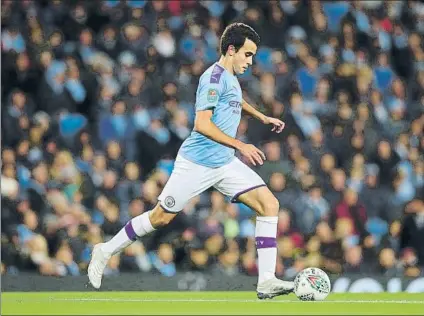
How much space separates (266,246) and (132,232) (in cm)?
122

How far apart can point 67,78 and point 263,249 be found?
7344 millimetres

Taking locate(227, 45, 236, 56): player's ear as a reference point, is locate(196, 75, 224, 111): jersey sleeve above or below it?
below

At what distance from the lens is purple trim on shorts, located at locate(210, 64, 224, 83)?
33.7 ft

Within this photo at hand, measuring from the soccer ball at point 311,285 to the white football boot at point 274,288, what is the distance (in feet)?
0.25

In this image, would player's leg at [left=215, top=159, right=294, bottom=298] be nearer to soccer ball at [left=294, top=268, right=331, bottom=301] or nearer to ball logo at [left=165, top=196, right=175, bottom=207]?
soccer ball at [left=294, top=268, right=331, bottom=301]

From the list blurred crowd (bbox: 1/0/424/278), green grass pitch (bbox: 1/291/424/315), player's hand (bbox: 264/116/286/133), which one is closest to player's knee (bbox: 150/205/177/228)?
green grass pitch (bbox: 1/291/424/315)

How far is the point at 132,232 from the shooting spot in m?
10.9

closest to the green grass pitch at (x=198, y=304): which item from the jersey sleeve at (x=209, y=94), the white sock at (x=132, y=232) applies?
the white sock at (x=132, y=232)

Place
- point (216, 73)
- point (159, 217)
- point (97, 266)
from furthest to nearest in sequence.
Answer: point (97, 266) < point (159, 217) < point (216, 73)

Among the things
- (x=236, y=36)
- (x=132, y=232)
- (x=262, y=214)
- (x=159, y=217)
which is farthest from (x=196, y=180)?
(x=236, y=36)

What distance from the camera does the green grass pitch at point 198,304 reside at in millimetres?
10672

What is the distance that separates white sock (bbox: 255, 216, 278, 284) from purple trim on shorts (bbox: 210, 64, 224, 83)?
4.05 feet

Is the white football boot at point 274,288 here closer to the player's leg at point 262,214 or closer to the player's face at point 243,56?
the player's leg at point 262,214

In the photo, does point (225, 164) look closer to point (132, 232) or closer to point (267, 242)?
point (267, 242)
